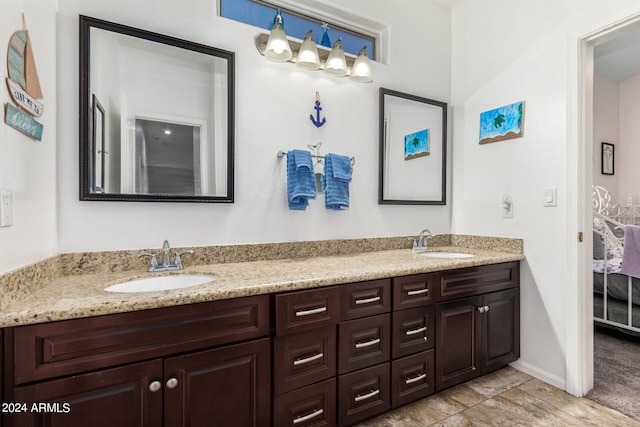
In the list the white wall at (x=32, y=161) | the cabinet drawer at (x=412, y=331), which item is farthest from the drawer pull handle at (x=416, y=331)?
the white wall at (x=32, y=161)

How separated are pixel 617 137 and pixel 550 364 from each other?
3.87 metres

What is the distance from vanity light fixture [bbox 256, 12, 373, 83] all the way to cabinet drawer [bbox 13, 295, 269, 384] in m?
1.33

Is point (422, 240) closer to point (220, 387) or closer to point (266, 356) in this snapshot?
point (266, 356)

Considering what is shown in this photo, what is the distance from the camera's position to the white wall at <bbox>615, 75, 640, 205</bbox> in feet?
13.8

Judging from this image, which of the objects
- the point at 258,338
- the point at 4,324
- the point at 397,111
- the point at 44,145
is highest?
the point at 397,111

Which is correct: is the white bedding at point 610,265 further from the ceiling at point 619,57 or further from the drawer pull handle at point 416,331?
the ceiling at point 619,57

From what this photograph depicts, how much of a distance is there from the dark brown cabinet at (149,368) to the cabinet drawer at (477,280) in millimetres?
1028

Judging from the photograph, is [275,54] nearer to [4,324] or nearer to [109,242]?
[109,242]

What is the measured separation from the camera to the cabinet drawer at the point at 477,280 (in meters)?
1.83

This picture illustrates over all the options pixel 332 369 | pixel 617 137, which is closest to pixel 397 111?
pixel 332 369

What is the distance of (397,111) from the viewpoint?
237cm

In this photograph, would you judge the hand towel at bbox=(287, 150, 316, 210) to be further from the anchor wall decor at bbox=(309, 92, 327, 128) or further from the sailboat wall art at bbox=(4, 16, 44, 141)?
the sailboat wall art at bbox=(4, 16, 44, 141)

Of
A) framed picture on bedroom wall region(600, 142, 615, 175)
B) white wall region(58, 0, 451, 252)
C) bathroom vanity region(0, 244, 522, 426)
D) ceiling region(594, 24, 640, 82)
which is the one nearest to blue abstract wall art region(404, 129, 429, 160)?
white wall region(58, 0, 451, 252)

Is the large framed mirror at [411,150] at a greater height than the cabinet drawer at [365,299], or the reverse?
Answer: the large framed mirror at [411,150]
